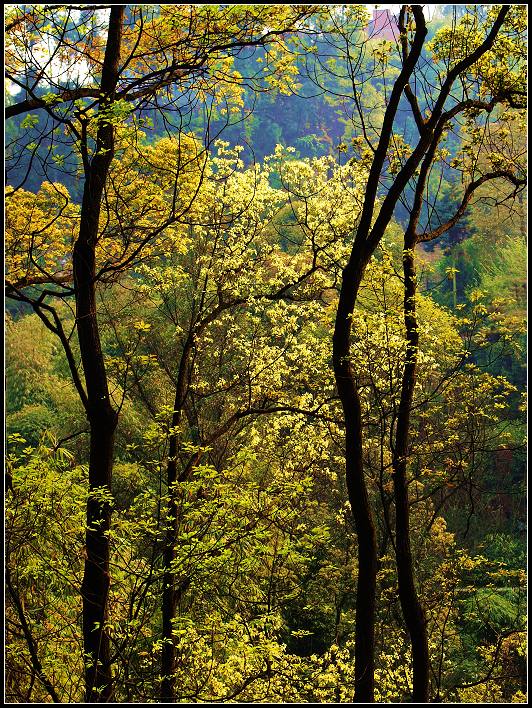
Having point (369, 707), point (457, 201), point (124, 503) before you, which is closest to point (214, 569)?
point (369, 707)

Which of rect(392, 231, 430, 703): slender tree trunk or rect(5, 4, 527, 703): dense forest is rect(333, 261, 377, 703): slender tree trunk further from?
rect(392, 231, 430, 703): slender tree trunk

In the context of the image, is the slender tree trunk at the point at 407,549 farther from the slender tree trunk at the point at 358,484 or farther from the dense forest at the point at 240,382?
the slender tree trunk at the point at 358,484

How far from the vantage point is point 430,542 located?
1639cm

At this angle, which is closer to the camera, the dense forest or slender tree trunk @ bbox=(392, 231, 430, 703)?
the dense forest

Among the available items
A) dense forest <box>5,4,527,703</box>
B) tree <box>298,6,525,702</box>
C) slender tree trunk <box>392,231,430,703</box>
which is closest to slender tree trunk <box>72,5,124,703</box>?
dense forest <box>5,4,527,703</box>

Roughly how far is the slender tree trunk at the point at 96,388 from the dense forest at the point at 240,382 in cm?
2

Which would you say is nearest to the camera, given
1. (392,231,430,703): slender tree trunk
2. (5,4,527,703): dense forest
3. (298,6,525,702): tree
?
(298,6,525,702): tree

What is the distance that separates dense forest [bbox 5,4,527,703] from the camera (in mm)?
5223

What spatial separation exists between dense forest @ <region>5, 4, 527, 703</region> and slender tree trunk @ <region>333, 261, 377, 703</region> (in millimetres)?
17

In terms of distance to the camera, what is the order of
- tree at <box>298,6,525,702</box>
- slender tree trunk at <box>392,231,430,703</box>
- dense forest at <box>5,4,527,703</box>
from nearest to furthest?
tree at <box>298,6,525,702</box> < dense forest at <box>5,4,527,703</box> < slender tree trunk at <box>392,231,430,703</box>

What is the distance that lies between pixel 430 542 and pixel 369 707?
11707 millimetres

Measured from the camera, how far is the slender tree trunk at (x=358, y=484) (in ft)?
17.1

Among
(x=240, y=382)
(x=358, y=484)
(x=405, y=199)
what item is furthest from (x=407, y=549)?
(x=240, y=382)

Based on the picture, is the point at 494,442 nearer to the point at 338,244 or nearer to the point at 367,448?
the point at 367,448
